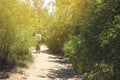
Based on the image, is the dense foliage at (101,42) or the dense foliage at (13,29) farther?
the dense foliage at (13,29)

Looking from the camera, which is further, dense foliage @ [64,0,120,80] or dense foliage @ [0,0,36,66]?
dense foliage @ [0,0,36,66]

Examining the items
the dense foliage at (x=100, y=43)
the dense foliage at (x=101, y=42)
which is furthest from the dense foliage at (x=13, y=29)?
the dense foliage at (x=101, y=42)

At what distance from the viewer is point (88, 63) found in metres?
9.91

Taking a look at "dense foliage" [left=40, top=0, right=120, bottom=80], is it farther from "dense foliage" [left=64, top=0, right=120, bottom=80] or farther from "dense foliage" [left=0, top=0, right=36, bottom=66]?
"dense foliage" [left=0, top=0, right=36, bottom=66]

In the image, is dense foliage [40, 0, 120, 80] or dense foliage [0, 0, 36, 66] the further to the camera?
dense foliage [0, 0, 36, 66]

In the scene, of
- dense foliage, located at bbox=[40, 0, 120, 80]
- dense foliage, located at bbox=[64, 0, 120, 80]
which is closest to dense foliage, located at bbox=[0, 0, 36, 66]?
dense foliage, located at bbox=[40, 0, 120, 80]

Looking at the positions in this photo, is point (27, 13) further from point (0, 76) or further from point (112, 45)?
point (112, 45)

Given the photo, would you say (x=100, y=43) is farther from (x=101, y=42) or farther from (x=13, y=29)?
(x=13, y=29)

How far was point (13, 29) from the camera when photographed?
16016 mm

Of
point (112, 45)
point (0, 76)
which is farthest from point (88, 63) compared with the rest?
point (0, 76)

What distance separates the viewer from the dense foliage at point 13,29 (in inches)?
616

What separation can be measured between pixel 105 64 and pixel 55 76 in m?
8.12

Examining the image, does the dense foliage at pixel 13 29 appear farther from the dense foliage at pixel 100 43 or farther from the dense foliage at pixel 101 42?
the dense foliage at pixel 101 42

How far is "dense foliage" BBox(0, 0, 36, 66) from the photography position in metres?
15.6
